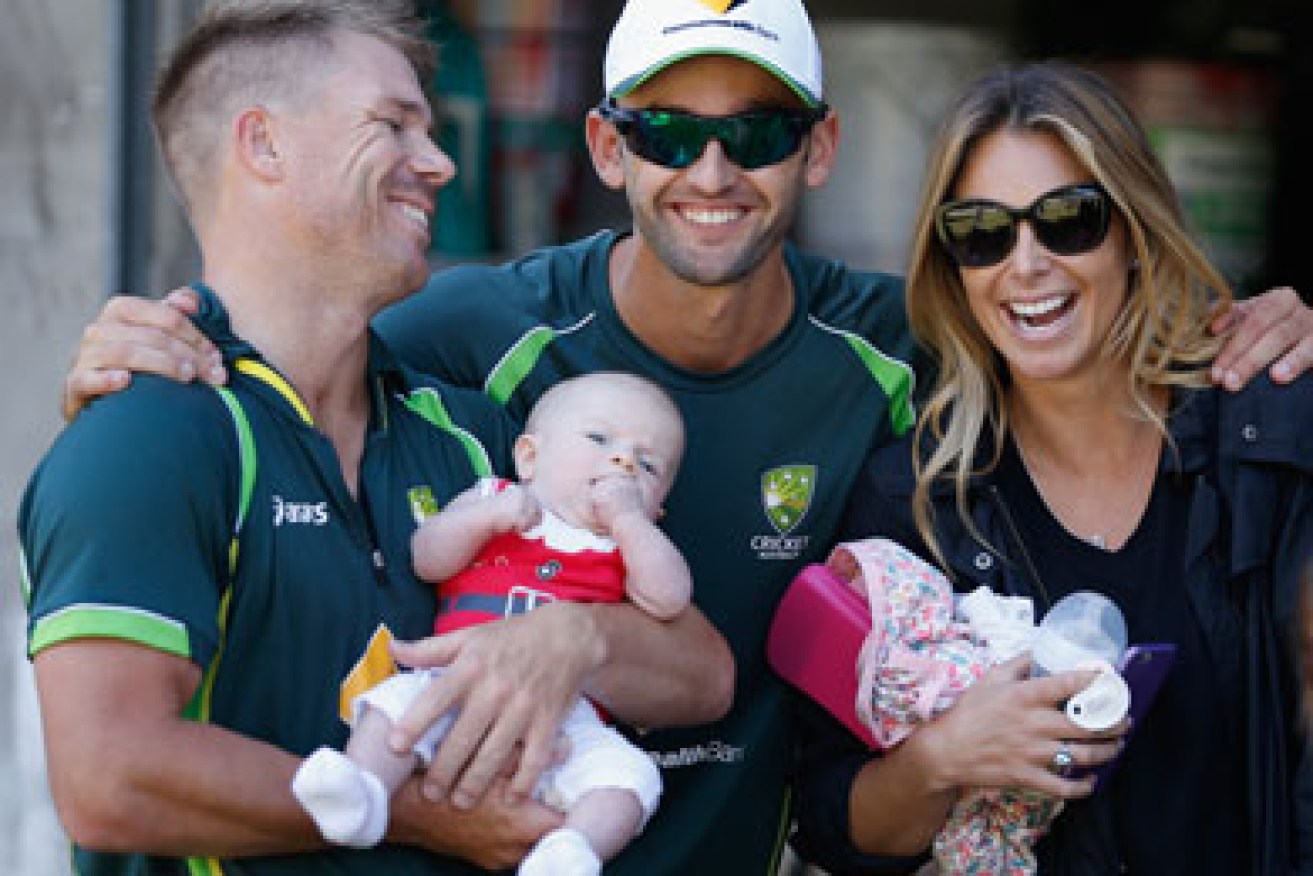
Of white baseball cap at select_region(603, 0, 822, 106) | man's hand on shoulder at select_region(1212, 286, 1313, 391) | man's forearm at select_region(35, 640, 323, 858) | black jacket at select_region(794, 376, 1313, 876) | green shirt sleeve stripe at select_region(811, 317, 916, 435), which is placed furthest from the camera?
green shirt sleeve stripe at select_region(811, 317, 916, 435)

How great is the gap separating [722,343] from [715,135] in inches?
15.7

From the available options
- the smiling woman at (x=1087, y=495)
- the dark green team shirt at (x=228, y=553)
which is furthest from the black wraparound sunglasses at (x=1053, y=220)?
the dark green team shirt at (x=228, y=553)

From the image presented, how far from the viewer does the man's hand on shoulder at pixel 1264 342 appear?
133 inches

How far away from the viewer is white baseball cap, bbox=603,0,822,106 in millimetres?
3496

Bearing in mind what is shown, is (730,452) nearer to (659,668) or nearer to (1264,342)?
(659,668)

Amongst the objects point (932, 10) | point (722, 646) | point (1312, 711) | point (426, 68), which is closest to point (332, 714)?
point (722, 646)

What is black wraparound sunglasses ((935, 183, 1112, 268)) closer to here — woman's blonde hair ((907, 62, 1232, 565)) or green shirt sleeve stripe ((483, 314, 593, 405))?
woman's blonde hair ((907, 62, 1232, 565))

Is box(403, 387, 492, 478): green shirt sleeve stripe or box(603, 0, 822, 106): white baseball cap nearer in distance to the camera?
box(403, 387, 492, 478): green shirt sleeve stripe

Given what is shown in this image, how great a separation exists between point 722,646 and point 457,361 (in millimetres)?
825

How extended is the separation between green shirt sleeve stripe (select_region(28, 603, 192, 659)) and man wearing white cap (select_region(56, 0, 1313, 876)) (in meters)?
1.12

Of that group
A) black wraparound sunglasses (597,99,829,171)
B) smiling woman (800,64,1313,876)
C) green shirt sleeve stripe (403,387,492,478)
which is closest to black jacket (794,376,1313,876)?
smiling woman (800,64,1313,876)

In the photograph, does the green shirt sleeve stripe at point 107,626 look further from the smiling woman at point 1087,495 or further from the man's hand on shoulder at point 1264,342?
the man's hand on shoulder at point 1264,342

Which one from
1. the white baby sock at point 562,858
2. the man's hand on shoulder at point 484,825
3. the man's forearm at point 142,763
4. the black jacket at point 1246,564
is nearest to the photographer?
the man's forearm at point 142,763

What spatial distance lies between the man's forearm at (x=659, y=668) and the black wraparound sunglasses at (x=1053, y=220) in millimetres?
883
